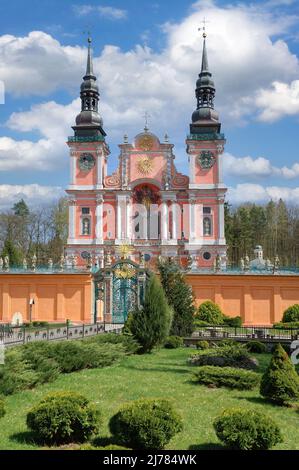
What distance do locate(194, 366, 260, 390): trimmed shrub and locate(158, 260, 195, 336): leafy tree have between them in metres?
10.1

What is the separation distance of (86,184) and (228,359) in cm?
3606

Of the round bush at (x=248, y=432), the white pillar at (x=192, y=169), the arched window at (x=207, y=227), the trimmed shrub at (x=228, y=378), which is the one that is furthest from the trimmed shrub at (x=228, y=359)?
the white pillar at (x=192, y=169)

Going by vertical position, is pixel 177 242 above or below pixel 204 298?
above

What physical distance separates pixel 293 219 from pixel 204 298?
44635mm

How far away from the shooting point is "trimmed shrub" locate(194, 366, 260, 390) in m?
13.6

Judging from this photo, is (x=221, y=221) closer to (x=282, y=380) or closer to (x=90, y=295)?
(x=90, y=295)

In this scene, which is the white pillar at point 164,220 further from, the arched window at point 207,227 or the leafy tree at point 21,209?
A: the leafy tree at point 21,209

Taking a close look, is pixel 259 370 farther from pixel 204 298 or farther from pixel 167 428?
pixel 204 298

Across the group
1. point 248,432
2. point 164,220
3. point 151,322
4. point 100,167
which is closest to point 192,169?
point 164,220

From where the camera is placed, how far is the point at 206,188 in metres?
49.1

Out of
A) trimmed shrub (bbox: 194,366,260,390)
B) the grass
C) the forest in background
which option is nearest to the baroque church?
the forest in background

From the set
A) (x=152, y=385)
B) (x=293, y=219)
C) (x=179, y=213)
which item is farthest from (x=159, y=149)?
(x=152, y=385)

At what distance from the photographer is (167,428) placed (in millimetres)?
8305
